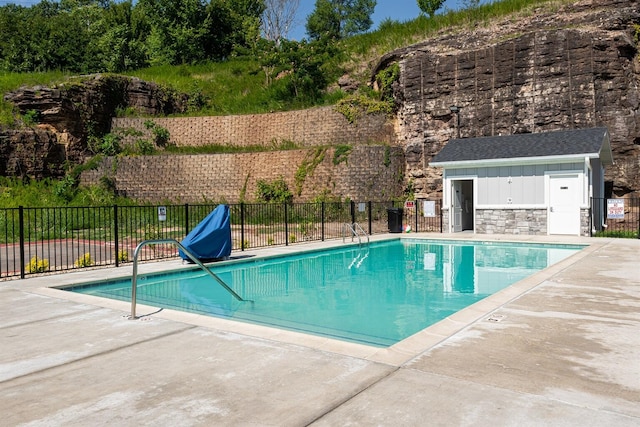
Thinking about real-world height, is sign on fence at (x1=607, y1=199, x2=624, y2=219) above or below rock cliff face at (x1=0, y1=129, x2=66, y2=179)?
below

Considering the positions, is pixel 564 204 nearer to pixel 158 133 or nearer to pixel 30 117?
pixel 158 133

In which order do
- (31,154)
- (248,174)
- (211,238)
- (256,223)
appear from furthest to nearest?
(248,174) → (31,154) → (256,223) → (211,238)

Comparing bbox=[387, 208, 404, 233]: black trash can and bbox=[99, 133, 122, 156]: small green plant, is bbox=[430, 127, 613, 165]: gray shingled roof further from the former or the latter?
bbox=[99, 133, 122, 156]: small green plant

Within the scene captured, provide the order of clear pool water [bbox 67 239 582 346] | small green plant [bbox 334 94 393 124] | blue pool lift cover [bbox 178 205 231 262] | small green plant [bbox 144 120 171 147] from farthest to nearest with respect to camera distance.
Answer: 1. small green plant [bbox 144 120 171 147]
2. small green plant [bbox 334 94 393 124]
3. blue pool lift cover [bbox 178 205 231 262]
4. clear pool water [bbox 67 239 582 346]

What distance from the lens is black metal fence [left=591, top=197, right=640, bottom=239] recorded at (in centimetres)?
1981

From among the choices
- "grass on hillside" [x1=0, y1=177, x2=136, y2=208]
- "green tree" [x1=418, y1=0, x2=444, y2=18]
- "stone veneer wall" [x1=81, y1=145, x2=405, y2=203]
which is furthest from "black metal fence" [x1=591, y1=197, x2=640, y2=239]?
"green tree" [x1=418, y1=0, x2=444, y2=18]

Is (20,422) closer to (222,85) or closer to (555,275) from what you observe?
(555,275)

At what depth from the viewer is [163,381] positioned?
4.41m

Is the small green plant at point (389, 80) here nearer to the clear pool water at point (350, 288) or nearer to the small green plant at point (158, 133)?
the small green plant at point (158, 133)

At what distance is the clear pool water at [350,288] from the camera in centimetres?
775

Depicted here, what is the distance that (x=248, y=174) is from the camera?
3228 centimetres

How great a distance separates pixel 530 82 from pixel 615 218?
10.1 m

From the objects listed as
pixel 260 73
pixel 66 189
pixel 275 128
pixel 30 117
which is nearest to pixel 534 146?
pixel 275 128

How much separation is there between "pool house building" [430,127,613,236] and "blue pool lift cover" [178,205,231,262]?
13.0m
